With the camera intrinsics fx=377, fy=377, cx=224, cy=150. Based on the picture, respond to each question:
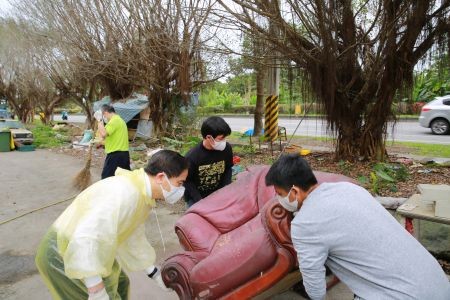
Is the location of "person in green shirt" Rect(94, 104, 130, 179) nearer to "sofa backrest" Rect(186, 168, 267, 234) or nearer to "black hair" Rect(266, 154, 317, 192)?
"sofa backrest" Rect(186, 168, 267, 234)

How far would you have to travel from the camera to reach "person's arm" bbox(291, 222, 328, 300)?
65.0 inches

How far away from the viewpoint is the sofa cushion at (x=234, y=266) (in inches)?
93.6

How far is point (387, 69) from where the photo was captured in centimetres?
559

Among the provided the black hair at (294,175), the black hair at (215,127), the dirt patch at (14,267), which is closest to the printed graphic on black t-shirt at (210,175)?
the black hair at (215,127)

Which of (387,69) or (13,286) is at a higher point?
(387,69)

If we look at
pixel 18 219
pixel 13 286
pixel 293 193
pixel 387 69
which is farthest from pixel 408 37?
pixel 18 219

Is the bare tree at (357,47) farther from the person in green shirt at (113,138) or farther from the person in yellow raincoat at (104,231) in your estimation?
the person in yellow raincoat at (104,231)

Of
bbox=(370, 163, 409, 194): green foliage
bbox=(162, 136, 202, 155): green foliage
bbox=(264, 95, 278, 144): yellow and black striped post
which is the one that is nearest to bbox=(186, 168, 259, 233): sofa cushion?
bbox=(370, 163, 409, 194): green foliage

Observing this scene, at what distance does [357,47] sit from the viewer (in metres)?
5.78

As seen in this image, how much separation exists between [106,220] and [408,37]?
4.97 m

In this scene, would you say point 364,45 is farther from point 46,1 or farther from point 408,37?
point 46,1

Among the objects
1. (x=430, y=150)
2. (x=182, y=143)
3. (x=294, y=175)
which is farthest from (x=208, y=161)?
(x=430, y=150)

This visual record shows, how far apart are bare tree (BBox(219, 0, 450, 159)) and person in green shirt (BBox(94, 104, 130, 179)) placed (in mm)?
2299

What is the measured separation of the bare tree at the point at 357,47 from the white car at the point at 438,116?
7486 millimetres
